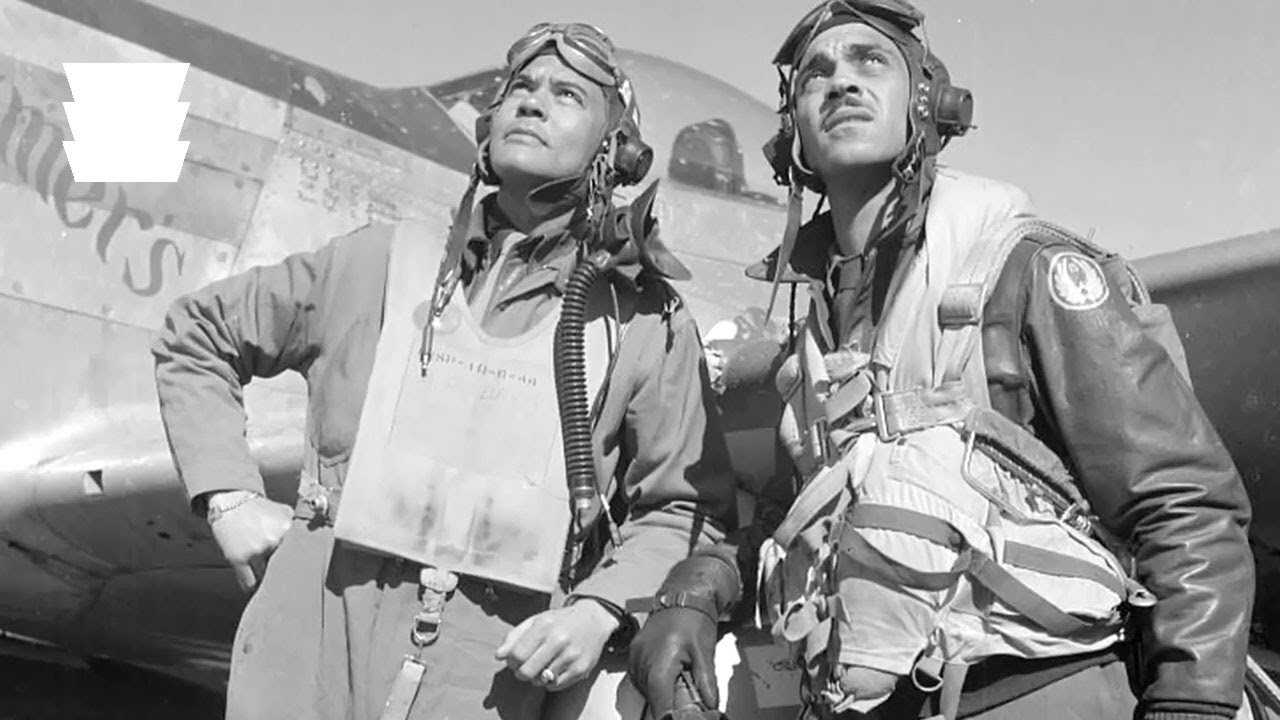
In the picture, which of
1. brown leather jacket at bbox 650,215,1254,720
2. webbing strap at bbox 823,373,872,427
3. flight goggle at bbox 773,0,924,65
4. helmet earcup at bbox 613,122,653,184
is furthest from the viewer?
helmet earcup at bbox 613,122,653,184

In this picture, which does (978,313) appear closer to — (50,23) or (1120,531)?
(1120,531)

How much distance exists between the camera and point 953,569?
1626mm

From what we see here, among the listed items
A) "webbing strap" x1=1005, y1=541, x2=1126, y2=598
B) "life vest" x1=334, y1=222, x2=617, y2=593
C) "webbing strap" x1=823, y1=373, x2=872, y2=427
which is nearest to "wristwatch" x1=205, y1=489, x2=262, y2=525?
"life vest" x1=334, y1=222, x2=617, y2=593

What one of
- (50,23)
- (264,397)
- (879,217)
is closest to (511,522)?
(879,217)

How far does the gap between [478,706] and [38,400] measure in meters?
3.45

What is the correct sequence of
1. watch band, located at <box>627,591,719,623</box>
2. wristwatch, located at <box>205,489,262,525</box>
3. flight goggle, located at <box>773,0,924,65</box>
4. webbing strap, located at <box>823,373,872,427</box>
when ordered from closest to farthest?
1. webbing strap, located at <box>823,373,872,427</box>
2. watch band, located at <box>627,591,719,623</box>
3. flight goggle, located at <box>773,0,924,65</box>
4. wristwatch, located at <box>205,489,262,525</box>

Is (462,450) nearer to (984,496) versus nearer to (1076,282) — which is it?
(984,496)

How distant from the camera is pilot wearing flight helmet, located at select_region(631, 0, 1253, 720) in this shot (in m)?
1.62

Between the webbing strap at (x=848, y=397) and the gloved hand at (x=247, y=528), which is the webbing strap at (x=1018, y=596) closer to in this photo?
the webbing strap at (x=848, y=397)

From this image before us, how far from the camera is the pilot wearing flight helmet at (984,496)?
63.9 inches

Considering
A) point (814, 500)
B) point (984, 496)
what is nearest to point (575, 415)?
point (814, 500)

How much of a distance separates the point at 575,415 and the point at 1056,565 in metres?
0.75

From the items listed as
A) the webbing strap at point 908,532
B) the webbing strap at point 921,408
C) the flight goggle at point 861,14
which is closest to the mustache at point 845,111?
the flight goggle at point 861,14

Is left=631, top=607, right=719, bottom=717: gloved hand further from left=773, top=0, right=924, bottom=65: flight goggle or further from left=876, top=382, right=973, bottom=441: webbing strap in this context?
left=773, top=0, right=924, bottom=65: flight goggle
